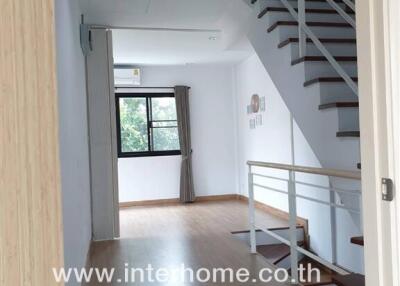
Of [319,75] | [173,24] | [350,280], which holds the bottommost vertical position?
[350,280]

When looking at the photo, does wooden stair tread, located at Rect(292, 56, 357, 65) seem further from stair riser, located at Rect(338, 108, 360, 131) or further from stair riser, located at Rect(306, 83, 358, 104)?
stair riser, located at Rect(338, 108, 360, 131)

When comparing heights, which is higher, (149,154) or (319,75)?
(319,75)

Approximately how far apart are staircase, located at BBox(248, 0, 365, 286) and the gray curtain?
3.29 metres

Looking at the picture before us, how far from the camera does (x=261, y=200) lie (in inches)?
237

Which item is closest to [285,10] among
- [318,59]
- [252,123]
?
[318,59]

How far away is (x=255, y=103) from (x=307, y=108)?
343 cm

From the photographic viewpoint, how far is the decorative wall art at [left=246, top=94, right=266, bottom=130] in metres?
5.87

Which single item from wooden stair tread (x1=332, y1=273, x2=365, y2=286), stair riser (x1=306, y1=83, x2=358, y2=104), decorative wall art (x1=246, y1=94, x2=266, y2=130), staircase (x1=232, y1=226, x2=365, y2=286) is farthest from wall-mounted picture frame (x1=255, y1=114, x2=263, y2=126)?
wooden stair tread (x1=332, y1=273, x2=365, y2=286)

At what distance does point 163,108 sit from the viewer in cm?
683

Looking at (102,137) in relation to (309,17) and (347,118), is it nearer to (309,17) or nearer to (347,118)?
(309,17)

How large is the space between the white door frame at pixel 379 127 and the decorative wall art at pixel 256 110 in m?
4.70

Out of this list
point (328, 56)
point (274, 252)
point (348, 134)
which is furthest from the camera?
point (274, 252)

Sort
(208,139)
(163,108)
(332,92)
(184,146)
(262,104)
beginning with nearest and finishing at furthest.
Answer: (332,92) < (262,104) < (184,146) < (163,108) < (208,139)

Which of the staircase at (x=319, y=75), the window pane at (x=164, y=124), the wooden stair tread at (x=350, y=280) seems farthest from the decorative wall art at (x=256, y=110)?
the wooden stair tread at (x=350, y=280)
